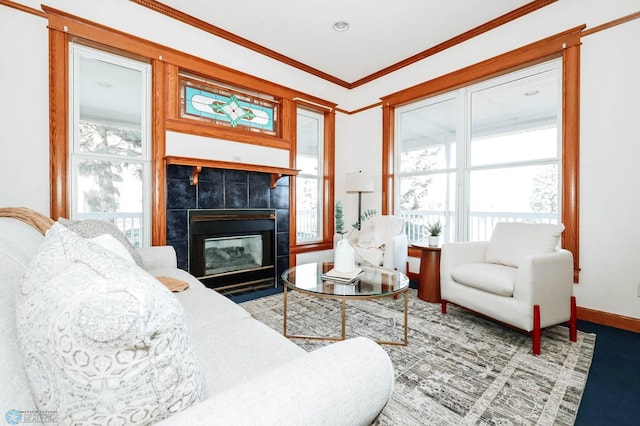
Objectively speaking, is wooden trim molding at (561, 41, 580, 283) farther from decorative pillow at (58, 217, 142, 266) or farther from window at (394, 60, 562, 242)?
decorative pillow at (58, 217, 142, 266)

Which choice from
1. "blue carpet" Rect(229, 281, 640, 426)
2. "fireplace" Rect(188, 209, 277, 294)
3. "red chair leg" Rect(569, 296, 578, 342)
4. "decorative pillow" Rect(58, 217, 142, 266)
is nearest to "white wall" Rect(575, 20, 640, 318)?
"blue carpet" Rect(229, 281, 640, 426)

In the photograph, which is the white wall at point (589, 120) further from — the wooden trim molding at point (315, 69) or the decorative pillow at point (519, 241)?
the decorative pillow at point (519, 241)

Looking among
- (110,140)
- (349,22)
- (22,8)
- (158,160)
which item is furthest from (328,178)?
(22,8)

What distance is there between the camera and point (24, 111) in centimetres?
236

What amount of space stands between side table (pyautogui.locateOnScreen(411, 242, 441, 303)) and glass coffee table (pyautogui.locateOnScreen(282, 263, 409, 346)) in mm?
856

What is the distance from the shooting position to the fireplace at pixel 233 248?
3.20 metres

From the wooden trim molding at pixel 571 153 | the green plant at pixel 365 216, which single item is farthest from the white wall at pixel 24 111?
the wooden trim molding at pixel 571 153

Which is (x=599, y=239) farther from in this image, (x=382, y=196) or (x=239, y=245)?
(x=239, y=245)

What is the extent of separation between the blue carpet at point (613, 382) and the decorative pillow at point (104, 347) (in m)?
1.77

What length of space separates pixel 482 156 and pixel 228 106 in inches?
120

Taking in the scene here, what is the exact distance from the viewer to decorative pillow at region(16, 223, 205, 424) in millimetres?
420

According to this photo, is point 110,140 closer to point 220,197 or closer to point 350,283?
point 220,197

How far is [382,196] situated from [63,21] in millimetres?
3867

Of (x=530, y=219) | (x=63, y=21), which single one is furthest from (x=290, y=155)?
(x=530, y=219)
